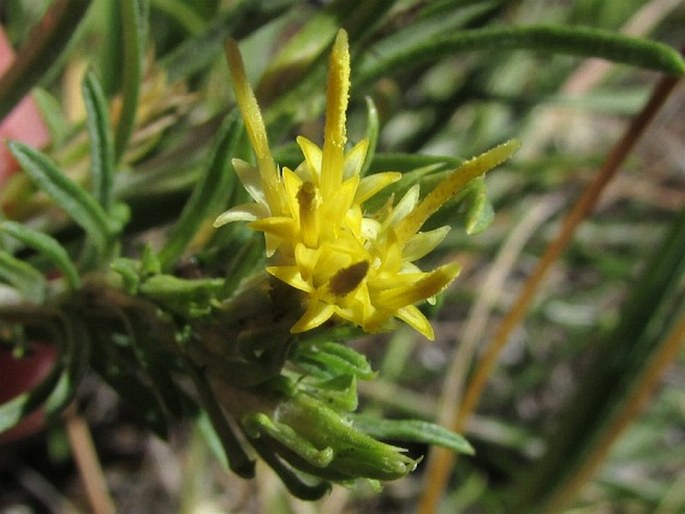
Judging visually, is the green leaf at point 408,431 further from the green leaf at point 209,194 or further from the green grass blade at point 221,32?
the green grass blade at point 221,32

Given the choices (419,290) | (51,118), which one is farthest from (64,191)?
(419,290)

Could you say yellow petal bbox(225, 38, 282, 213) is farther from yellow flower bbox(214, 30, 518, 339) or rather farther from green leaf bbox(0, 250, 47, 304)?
green leaf bbox(0, 250, 47, 304)

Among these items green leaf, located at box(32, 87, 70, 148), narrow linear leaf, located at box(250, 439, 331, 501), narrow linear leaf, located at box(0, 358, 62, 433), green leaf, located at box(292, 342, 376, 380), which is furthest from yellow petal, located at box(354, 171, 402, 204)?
green leaf, located at box(32, 87, 70, 148)

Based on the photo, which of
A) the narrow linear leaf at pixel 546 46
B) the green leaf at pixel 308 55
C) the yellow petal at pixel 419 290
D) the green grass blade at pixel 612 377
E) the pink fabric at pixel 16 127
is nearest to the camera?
the yellow petal at pixel 419 290

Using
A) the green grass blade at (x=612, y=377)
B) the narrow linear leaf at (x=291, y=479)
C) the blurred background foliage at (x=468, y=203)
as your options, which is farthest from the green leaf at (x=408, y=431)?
the green grass blade at (x=612, y=377)

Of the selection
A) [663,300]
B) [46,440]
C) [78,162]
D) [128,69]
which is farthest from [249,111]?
[46,440]

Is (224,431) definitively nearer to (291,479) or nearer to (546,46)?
(291,479)

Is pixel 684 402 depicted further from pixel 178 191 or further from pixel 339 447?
pixel 339 447
